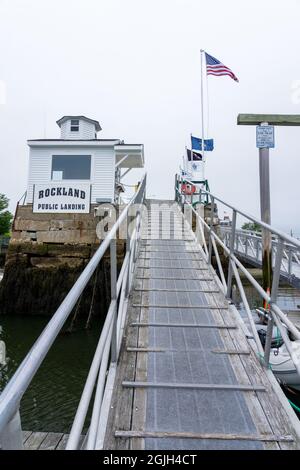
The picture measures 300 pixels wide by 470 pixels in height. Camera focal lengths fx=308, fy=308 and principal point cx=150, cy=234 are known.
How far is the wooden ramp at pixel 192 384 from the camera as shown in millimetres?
1913

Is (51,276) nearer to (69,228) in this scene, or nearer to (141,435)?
(69,228)

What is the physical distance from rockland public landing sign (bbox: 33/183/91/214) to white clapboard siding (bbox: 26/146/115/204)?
3.85 metres

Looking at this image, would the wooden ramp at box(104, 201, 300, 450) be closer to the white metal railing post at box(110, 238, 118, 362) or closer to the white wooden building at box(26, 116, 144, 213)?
the white metal railing post at box(110, 238, 118, 362)

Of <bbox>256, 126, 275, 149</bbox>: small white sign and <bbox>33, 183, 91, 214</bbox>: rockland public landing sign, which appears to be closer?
<bbox>256, 126, 275, 149</bbox>: small white sign

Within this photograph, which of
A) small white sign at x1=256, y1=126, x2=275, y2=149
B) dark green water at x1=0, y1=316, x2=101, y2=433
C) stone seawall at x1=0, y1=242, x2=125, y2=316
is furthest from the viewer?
stone seawall at x1=0, y1=242, x2=125, y2=316

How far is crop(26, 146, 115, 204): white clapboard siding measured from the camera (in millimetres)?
14055

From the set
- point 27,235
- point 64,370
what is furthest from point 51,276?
point 64,370

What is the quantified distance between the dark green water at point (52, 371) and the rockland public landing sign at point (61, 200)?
3.97m

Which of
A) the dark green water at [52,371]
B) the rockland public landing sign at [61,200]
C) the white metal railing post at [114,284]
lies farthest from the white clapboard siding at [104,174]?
the white metal railing post at [114,284]

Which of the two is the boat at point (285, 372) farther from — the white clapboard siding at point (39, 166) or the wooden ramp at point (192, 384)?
the white clapboard siding at point (39, 166)

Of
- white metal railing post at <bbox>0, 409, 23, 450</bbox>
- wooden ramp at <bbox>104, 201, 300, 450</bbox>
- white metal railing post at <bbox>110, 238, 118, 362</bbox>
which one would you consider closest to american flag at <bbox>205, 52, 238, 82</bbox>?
wooden ramp at <bbox>104, 201, 300, 450</bbox>

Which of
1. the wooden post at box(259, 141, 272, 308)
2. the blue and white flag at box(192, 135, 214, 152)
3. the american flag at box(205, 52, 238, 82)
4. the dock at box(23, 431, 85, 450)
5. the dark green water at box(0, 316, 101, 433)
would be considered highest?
the american flag at box(205, 52, 238, 82)
